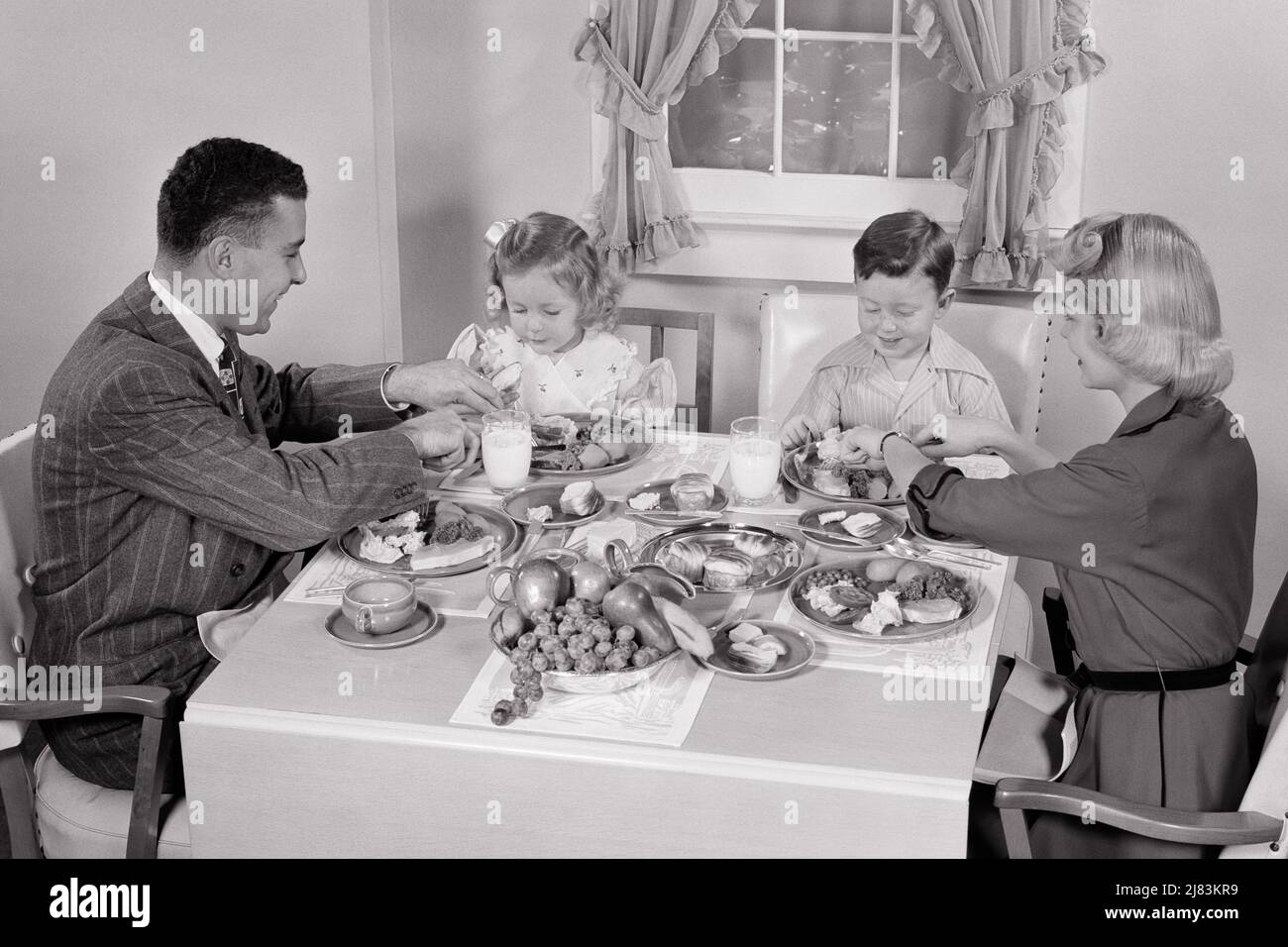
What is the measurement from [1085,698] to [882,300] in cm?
100

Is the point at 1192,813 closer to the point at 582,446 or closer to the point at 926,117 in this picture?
the point at 582,446

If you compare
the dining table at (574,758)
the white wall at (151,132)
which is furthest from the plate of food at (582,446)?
the white wall at (151,132)

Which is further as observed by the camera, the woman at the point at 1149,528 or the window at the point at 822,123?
the window at the point at 822,123

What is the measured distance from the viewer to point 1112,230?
198cm

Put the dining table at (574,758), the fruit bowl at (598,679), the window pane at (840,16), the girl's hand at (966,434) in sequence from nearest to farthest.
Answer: the dining table at (574,758) < the fruit bowl at (598,679) < the girl's hand at (966,434) < the window pane at (840,16)

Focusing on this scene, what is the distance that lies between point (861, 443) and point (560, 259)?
91 cm

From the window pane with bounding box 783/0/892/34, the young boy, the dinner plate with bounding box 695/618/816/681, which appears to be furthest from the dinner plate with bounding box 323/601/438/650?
the window pane with bounding box 783/0/892/34

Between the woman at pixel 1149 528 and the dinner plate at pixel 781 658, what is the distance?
34 centimetres

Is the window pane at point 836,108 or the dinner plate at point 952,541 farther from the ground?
the window pane at point 836,108

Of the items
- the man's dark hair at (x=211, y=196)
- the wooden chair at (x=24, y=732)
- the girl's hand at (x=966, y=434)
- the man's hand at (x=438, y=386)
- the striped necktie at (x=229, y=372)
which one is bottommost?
the wooden chair at (x=24, y=732)

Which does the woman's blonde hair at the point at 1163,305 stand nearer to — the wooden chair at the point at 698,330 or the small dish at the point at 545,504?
the small dish at the point at 545,504

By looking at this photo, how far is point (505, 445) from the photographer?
235cm

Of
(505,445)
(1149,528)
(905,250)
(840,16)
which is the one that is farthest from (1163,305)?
(840,16)

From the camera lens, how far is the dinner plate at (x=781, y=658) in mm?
1771
